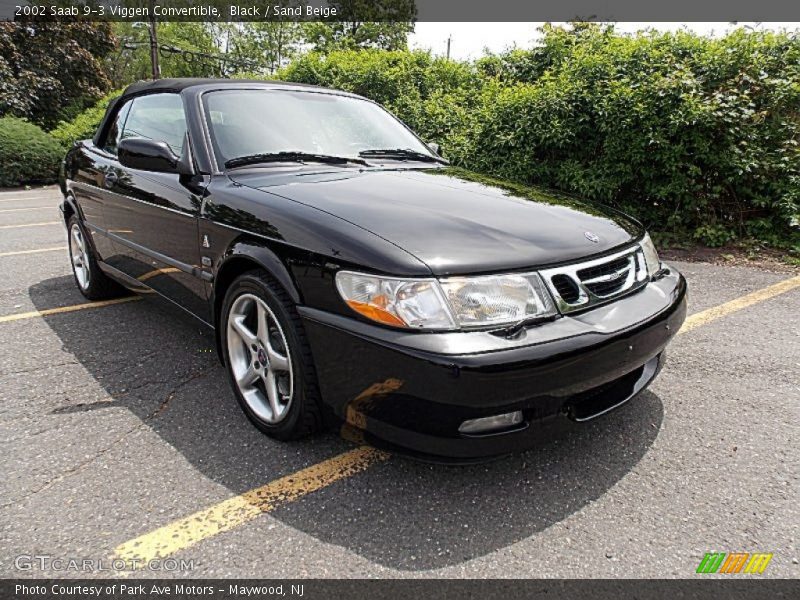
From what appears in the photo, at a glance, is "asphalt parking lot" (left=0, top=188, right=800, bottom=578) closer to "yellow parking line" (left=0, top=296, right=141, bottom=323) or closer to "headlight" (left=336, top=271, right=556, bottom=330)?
"headlight" (left=336, top=271, right=556, bottom=330)

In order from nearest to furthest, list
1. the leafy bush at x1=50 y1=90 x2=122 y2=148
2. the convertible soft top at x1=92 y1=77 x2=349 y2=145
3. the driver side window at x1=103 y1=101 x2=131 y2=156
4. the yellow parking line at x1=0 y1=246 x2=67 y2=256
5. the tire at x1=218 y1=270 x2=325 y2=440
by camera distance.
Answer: the tire at x1=218 y1=270 x2=325 y2=440, the convertible soft top at x1=92 y1=77 x2=349 y2=145, the driver side window at x1=103 y1=101 x2=131 y2=156, the yellow parking line at x1=0 y1=246 x2=67 y2=256, the leafy bush at x1=50 y1=90 x2=122 y2=148

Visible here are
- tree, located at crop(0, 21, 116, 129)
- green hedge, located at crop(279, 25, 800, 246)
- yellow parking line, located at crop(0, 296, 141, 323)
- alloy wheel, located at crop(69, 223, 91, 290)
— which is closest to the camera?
yellow parking line, located at crop(0, 296, 141, 323)

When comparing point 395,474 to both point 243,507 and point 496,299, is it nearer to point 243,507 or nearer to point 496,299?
point 243,507

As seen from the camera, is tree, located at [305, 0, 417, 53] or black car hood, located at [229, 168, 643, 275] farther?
tree, located at [305, 0, 417, 53]

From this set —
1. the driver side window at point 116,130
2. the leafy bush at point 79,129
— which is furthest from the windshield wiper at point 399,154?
the leafy bush at point 79,129

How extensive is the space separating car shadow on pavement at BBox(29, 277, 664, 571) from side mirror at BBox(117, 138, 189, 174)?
2.60 ft

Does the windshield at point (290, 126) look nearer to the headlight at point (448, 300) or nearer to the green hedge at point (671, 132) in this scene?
the headlight at point (448, 300)

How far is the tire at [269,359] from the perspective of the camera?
7.07 feet

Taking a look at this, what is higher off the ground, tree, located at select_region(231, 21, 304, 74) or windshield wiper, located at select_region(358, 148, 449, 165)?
tree, located at select_region(231, 21, 304, 74)

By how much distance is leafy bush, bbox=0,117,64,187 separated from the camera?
13500mm

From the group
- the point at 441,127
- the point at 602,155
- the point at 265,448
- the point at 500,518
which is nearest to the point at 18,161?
the point at 441,127

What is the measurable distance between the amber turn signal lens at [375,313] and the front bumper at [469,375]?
0.04 metres

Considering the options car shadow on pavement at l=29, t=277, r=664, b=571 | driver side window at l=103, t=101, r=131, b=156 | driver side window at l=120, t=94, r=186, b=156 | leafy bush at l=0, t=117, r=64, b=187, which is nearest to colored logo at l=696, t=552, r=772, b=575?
car shadow on pavement at l=29, t=277, r=664, b=571

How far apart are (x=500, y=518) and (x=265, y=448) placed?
1.03m
